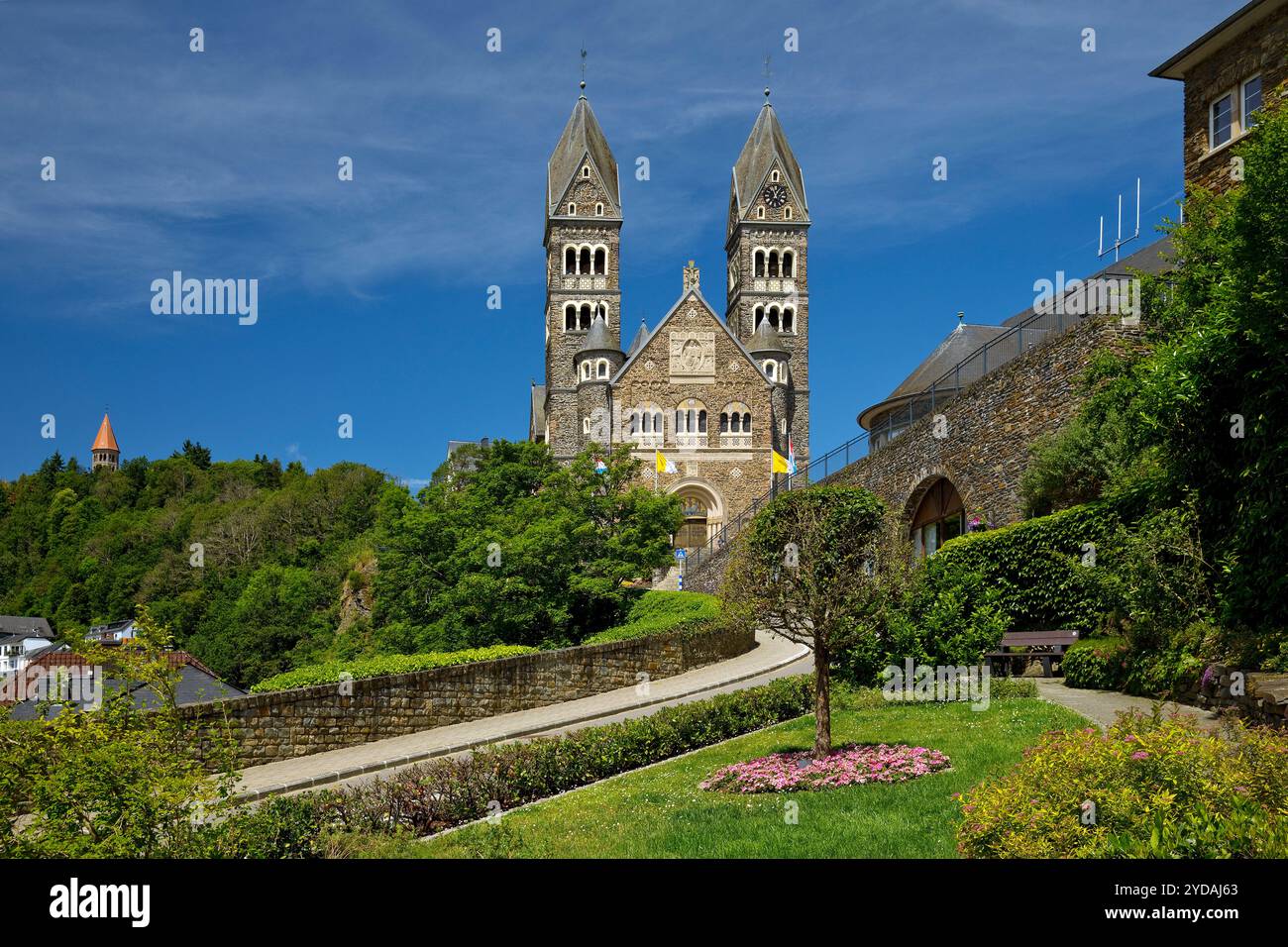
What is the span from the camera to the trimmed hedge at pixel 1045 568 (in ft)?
56.5

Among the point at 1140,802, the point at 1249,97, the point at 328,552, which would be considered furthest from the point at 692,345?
the point at 1140,802

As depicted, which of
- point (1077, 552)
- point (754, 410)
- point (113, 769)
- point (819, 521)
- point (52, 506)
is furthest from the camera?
point (52, 506)

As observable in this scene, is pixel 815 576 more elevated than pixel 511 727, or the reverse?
pixel 815 576

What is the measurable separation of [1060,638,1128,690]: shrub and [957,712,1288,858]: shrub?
782 cm

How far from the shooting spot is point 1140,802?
6.41 meters

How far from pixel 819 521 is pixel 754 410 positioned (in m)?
48.0

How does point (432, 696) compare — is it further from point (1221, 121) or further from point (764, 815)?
point (1221, 121)

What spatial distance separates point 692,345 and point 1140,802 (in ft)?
183

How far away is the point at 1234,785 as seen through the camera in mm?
6547

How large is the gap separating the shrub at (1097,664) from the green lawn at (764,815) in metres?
1.56

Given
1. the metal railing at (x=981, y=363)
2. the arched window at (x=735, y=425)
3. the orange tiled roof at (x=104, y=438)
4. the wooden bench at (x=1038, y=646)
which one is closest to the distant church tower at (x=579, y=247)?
→ the arched window at (x=735, y=425)
